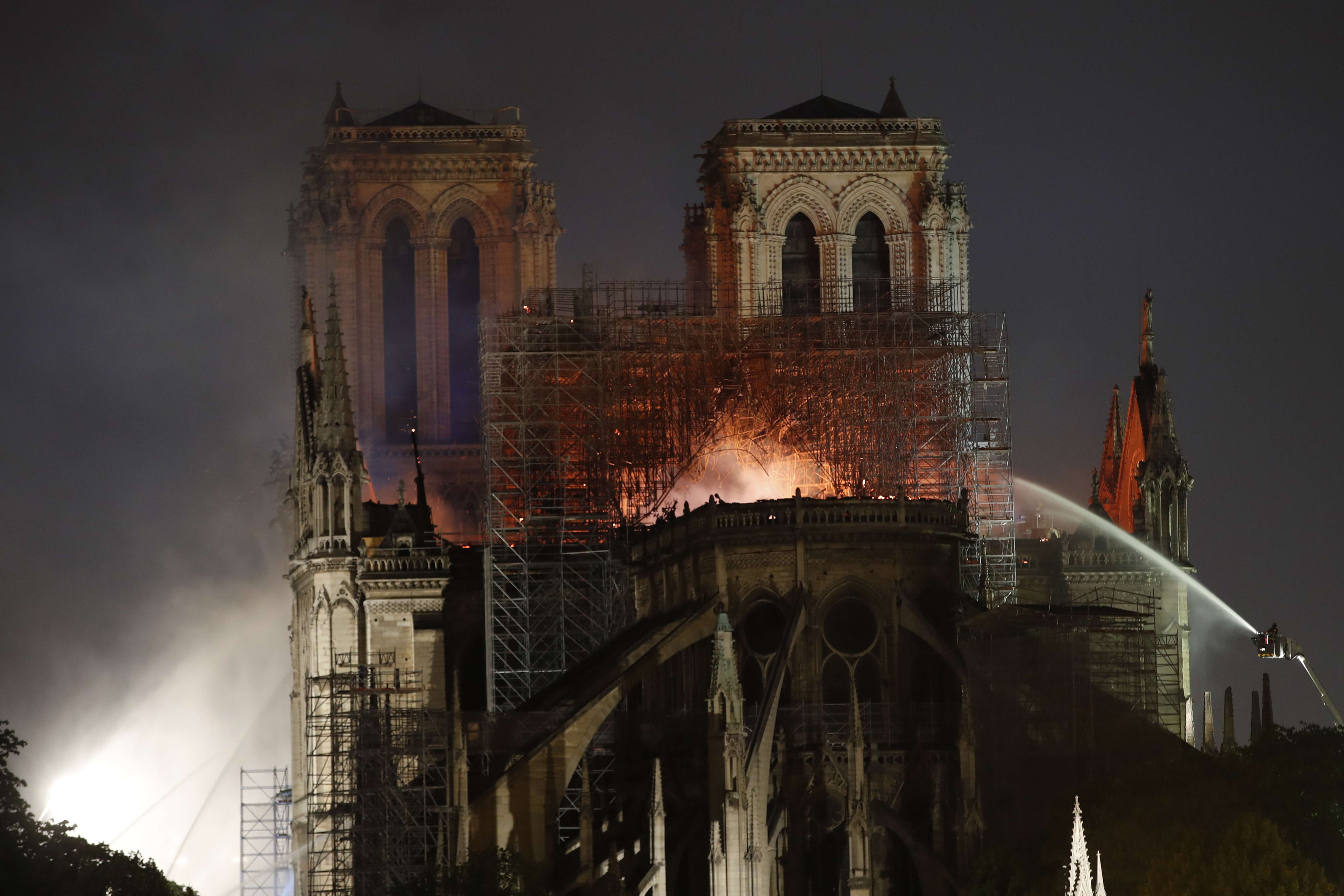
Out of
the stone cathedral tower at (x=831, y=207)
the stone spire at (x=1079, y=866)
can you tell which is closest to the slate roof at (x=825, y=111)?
the stone cathedral tower at (x=831, y=207)

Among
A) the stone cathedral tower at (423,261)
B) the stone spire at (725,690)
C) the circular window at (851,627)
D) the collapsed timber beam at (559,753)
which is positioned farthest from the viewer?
the stone cathedral tower at (423,261)

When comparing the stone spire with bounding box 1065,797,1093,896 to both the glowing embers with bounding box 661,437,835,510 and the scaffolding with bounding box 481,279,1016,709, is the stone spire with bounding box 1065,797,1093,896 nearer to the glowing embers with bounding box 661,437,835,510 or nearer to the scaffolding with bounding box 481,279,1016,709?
the scaffolding with bounding box 481,279,1016,709

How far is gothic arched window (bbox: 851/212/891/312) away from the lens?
104 metres

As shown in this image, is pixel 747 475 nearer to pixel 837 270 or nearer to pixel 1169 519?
pixel 837 270

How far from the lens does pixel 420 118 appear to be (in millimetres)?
112625

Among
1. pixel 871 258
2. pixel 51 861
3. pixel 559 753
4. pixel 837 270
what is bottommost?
pixel 51 861

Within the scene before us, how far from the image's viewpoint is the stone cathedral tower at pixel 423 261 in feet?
362

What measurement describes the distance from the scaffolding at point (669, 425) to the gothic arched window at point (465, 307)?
44.6 feet

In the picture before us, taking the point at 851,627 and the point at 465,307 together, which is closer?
the point at 851,627

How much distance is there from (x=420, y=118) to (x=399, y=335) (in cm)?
731

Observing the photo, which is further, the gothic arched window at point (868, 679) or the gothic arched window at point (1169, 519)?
the gothic arched window at point (1169, 519)

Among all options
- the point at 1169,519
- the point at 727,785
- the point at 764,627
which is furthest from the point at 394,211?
the point at 727,785

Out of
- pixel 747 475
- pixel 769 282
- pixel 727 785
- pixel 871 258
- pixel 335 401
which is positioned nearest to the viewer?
pixel 727 785

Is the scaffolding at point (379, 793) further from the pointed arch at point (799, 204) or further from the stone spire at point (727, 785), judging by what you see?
the pointed arch at point (799, 204)
